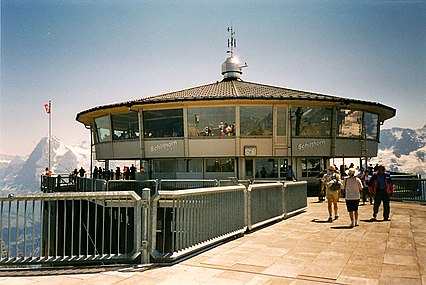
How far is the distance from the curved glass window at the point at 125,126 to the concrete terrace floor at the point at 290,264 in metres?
22.5

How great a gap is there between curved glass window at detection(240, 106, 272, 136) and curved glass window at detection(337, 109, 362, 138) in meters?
5.92

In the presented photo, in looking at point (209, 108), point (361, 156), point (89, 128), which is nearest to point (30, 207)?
point (209, 108)

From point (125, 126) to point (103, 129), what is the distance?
325 centimetres

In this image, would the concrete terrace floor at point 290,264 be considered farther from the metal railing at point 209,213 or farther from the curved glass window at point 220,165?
the curved glass window at point 220,165

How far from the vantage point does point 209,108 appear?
29.2 m

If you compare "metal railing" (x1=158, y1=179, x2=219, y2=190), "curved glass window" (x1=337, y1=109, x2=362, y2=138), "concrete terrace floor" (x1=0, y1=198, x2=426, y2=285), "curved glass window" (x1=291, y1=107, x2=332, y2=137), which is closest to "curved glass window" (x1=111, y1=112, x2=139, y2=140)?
"curved glass window" (x1=291, y1=107, x2=332, y2=137)

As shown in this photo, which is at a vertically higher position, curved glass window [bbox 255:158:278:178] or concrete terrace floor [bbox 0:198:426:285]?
curved glass window [bbox 255:158:278:178]

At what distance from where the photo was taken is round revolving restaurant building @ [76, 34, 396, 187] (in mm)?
28984

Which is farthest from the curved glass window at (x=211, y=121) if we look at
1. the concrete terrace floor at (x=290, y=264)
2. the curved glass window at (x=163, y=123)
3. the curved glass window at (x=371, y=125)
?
the concrete terrace floor at (x=290, y=264)

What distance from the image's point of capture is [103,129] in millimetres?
34969

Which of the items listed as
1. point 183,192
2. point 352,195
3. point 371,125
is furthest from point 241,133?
point 183,192

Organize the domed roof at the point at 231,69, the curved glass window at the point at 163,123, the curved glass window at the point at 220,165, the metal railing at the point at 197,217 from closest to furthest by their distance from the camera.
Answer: the metal railing at the point at 197,217
the curved glass window at the point at 220,165
the curved glass window at the point at 163,123
the domed roof at the point at 231,69

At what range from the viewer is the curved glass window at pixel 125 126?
104 ft

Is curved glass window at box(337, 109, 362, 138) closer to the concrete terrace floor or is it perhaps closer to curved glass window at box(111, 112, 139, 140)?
curved glass window at box(111, 112, 139, 140)
